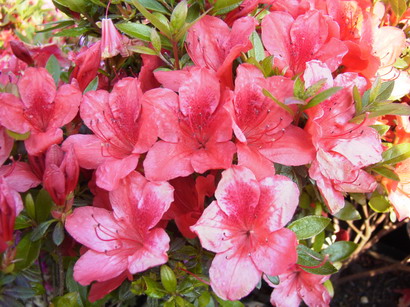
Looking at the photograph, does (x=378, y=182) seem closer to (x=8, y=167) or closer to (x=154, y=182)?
(x=154, y=182)

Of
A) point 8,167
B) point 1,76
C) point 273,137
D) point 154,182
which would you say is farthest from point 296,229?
point 1,76

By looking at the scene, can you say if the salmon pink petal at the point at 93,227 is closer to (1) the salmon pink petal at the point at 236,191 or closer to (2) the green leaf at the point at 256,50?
(1) the salmon pink petal at the point at 236,191

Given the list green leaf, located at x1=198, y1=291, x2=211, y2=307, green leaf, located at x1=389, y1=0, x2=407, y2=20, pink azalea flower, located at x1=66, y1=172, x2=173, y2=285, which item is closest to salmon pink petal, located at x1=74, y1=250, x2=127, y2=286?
pink azalea flower, located at x1=66, y1=172, x2=173, y2=285

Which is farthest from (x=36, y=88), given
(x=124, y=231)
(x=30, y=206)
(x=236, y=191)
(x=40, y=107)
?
(x=236, y=191)

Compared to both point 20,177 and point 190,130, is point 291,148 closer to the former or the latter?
point 190,130

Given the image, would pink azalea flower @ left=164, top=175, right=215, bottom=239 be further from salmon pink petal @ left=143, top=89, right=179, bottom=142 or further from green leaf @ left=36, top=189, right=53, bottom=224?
→ green leaf @ left=36, top=189, right=53, bottom=224
